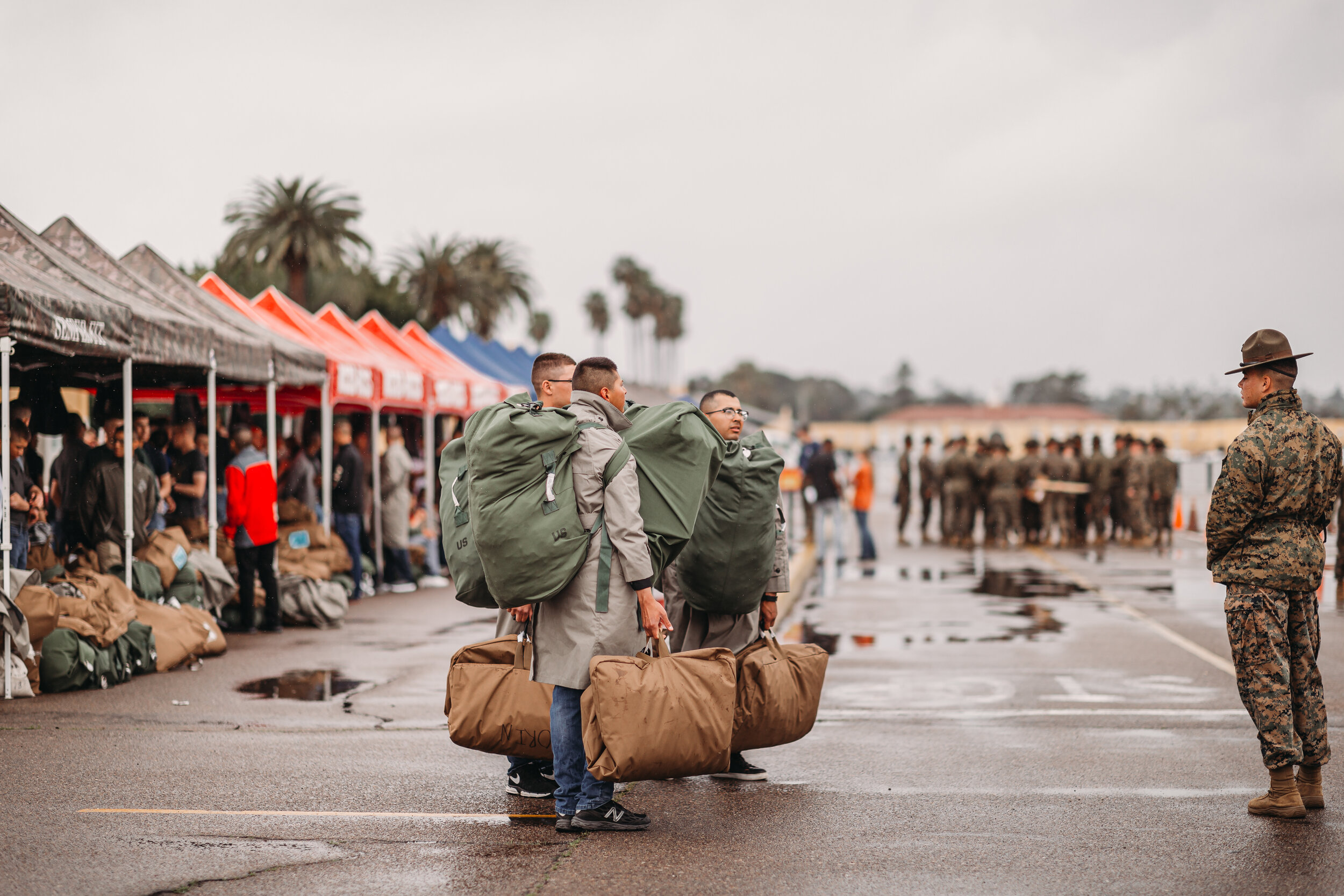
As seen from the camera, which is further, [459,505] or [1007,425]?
[1007,425]

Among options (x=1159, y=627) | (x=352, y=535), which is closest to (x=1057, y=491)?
(x=1159, y=627)

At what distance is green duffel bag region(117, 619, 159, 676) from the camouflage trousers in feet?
23.9

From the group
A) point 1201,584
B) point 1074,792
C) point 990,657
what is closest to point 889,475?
point 1201,584

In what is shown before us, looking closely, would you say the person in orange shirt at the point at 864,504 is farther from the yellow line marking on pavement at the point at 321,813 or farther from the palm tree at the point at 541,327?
the palm tree at the point at 541,327

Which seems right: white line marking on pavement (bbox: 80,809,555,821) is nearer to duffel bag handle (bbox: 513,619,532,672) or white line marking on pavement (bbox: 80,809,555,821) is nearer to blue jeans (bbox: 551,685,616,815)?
blue jeans (bbox: 551,685,616,815)

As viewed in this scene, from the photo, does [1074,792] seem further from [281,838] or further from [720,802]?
[281,838]

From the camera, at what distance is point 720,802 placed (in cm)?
589

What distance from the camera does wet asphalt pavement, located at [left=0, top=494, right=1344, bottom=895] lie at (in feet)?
15.6

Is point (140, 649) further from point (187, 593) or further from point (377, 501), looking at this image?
point (377, 501)

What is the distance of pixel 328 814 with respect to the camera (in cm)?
562

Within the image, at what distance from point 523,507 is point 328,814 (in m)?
1.72

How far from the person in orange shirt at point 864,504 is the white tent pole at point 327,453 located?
892cm

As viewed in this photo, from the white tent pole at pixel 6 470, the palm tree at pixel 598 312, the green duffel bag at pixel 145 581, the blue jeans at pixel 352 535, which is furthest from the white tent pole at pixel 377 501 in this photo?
the palm tree at pixel 598 312

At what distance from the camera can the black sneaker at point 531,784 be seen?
598cm
